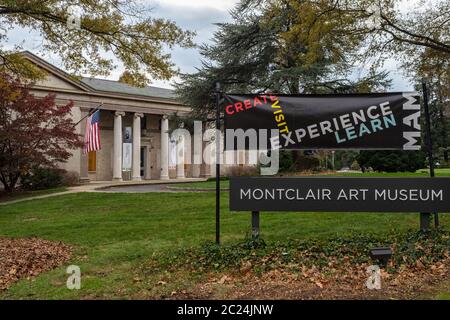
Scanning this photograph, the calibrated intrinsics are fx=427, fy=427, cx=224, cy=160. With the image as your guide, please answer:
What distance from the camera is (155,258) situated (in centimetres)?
677

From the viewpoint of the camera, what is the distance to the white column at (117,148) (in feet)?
108

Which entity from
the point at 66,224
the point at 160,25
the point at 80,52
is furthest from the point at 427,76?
the point at 66,224

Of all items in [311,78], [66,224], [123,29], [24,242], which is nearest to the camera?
[24,242]

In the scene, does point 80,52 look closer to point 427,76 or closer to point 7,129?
point 427,76

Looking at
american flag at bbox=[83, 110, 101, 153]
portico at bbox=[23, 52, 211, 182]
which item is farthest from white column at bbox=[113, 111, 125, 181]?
american flag at bbox=[83, 110, 101, 153]

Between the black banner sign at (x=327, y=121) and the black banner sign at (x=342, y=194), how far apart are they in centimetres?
62

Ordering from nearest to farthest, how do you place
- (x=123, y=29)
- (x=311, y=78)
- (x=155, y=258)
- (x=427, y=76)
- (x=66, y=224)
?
(x=155, y=258) → (x=123, y=29) → (x=66, y=224) → (x=427, y=76) → (x=311, y=78)

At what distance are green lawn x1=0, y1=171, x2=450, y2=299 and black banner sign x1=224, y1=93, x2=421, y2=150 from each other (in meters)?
1.91

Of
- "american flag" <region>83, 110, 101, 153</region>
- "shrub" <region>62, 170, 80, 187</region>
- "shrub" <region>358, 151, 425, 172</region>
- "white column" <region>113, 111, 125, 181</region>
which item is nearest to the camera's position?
"american flag" <region>83, 110, 101, 153</region>

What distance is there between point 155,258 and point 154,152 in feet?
105

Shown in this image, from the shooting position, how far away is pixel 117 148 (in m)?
33.3

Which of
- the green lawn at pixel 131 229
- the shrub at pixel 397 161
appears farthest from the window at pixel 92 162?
the shrub at pixel 397 161

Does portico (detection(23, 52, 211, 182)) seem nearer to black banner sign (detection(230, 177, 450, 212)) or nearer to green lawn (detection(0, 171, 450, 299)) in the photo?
green lawn (detection(0, 171, 450, 299))

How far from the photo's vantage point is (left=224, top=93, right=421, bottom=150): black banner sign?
7.00 m
